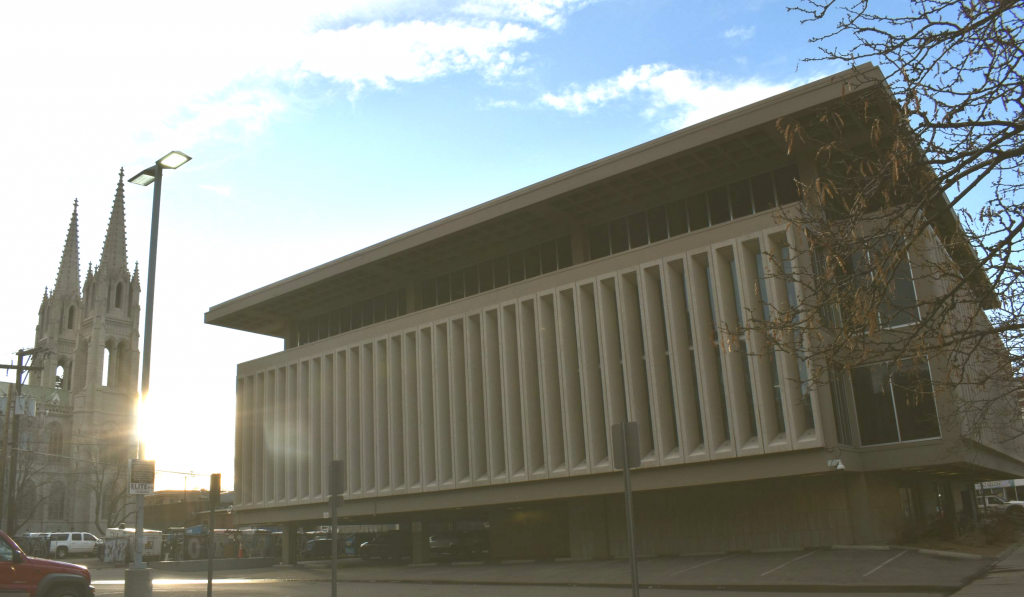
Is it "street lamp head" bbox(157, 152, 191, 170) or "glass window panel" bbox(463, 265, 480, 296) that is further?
"glass window panel" bbox(463, 265, 480, 296)

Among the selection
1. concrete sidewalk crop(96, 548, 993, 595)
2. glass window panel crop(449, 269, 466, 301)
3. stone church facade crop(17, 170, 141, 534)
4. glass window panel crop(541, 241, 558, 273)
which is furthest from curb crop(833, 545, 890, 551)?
stone church facade crop(17, 170, 141, 534)

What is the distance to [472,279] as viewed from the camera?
36750 mm

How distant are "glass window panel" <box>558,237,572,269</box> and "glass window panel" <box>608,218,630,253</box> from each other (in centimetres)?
200

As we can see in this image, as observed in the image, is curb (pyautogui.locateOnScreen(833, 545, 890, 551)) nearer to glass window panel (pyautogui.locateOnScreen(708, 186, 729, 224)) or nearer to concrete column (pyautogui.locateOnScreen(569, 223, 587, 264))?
glass window panel (pyautogui.locateOnScreen(708, 186, 729, 224))

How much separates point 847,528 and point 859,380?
464 centimetres

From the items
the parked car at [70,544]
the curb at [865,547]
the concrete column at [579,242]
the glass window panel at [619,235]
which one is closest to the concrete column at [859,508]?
the curb at [865,547]

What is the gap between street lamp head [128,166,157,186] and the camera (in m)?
19.3

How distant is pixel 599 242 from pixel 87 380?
93.2 m

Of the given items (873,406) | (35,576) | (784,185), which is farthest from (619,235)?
(35,576)

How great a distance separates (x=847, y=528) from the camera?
83.6ft

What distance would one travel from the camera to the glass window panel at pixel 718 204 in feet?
97.8

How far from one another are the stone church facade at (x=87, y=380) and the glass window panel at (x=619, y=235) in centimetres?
7584

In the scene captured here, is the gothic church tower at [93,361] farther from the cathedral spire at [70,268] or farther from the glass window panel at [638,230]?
the glass window panel at [638,230]

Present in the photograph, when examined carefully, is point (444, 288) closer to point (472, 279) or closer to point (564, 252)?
point (472, 279)
